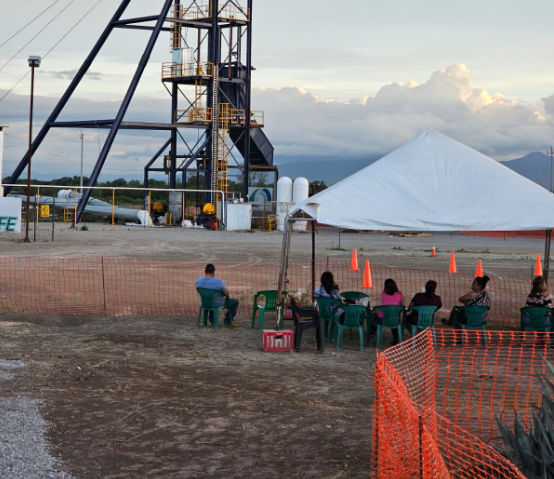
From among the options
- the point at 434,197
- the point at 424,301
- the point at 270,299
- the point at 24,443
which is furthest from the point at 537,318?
the point at 24,443

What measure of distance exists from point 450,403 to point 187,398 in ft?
9.56

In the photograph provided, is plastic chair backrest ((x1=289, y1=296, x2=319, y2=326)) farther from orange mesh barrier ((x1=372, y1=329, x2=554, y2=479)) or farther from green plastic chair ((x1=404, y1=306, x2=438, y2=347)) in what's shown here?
green plastic chair ((x1=404, y1=306, x2=438, y2=347))

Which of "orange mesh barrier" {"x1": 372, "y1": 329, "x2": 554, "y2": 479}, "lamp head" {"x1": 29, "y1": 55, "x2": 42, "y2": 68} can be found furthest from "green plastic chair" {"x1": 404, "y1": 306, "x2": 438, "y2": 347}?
"lamp head" {"x1": 29, "y1": 55, "x2": 42, "y2": 68}

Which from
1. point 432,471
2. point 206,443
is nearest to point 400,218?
point 206,443

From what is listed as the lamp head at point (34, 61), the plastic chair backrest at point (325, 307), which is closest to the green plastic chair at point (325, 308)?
the plastic chair backrest at point (325, 307)

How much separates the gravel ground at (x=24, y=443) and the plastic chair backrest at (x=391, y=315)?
17.0ft

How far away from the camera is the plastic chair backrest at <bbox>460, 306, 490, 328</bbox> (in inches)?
436

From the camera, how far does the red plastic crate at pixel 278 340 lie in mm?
10477

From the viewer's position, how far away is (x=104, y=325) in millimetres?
12367

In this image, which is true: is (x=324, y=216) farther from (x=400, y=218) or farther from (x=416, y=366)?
(x=416, y=366)

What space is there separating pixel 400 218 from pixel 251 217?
36145 millimetres

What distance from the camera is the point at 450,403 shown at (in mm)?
8055

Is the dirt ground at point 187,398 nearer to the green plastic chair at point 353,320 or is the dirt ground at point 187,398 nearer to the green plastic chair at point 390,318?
the green plastic chair at point 353,320

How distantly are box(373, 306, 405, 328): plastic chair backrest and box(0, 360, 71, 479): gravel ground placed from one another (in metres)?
5.20
